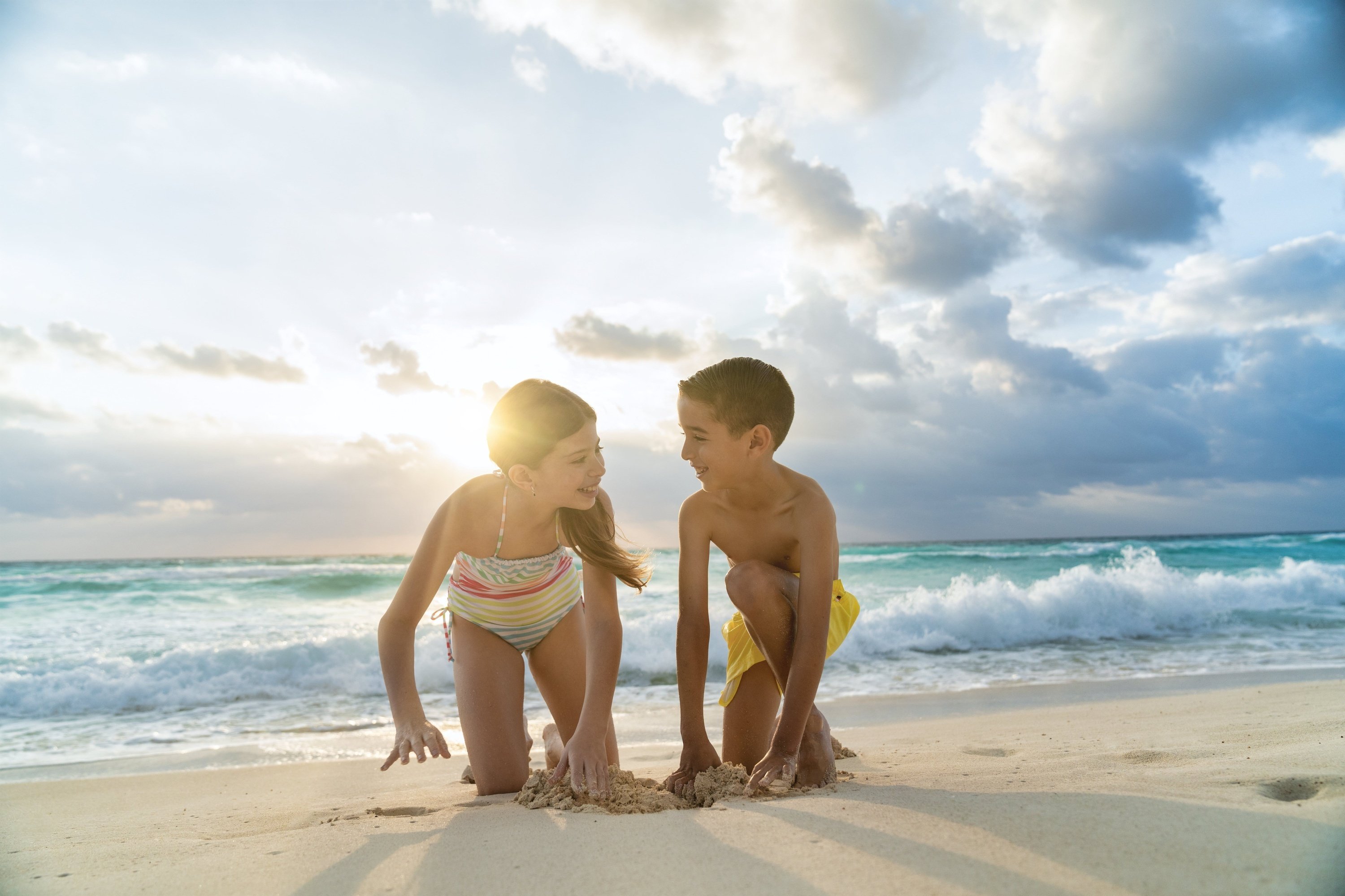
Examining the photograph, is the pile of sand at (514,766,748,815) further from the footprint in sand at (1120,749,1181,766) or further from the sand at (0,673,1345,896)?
the footprint in sand at (1120,749,1181,766)

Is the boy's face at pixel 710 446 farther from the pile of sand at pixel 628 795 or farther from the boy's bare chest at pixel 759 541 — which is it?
the pile of sand at pixel 628 795

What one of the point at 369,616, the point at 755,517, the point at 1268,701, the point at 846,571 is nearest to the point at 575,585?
the point at 755,517

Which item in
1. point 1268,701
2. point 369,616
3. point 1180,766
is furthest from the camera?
point 369,616

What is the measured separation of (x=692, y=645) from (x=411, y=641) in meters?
1.11

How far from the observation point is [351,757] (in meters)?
5.16

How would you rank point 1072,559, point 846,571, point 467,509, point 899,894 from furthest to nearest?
point 1072,559 < point 846,571 < point 467,509 < point 899,894

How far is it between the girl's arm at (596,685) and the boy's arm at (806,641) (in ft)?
1.84

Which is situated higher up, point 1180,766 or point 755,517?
point 755,517

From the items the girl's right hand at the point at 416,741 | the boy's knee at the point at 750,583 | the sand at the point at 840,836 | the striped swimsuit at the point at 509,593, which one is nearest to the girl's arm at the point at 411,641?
the girl's right hand at the point at 416,741

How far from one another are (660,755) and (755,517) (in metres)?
2.22

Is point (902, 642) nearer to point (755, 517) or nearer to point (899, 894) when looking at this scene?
point (755, 517)

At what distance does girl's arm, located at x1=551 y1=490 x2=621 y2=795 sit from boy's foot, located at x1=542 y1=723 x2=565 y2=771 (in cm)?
59

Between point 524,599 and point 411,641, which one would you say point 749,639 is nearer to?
point 524,599

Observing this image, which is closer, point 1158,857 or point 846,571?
point 1158,857
